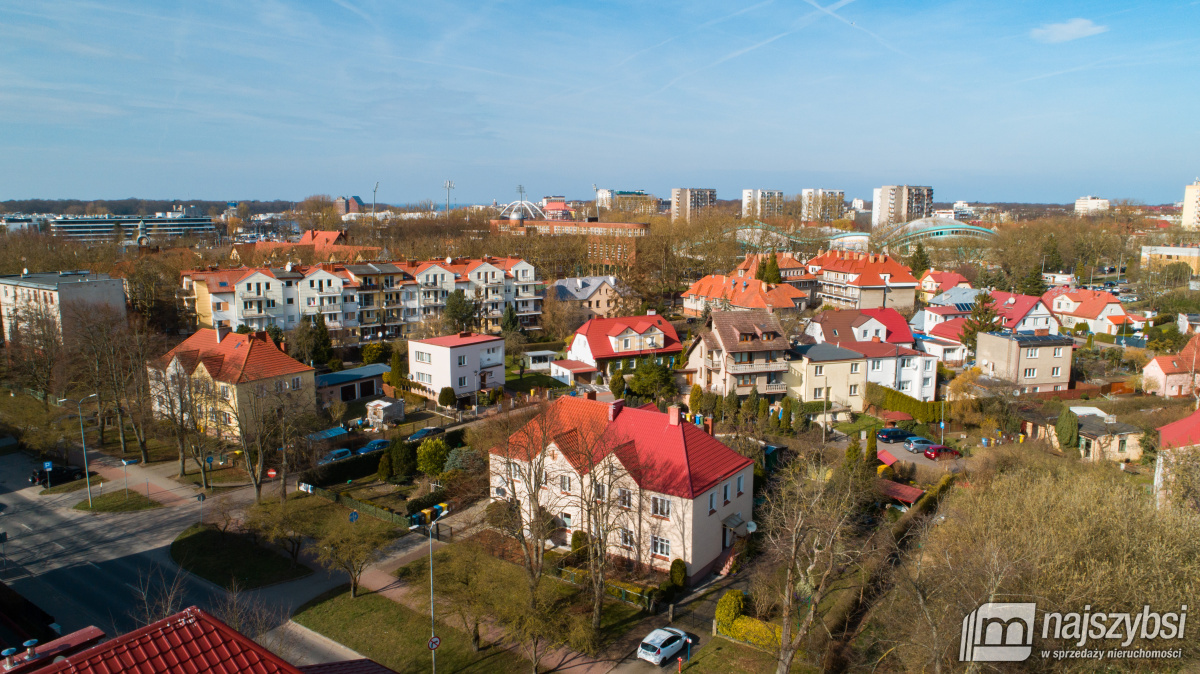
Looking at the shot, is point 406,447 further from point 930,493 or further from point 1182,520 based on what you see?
point 1182,520

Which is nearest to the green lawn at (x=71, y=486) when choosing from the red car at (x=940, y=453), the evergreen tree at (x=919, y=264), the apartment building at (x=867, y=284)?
the red car at (x=940, y=453)

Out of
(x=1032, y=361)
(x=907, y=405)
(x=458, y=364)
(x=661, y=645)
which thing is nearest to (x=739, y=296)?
(x=1032, y=361)

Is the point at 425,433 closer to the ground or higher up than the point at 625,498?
closer to the ground

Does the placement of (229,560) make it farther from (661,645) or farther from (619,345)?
(619,345)

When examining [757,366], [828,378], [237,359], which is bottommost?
[828,378]

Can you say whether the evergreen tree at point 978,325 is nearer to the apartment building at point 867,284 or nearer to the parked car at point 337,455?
the apartment building at point 867,284

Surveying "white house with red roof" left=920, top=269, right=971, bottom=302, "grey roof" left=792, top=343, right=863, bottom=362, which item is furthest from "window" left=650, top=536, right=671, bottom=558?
"white house with red roof" left=920, top=269, right=971, bottom=302

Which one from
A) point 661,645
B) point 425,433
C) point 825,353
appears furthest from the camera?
point 825,353
